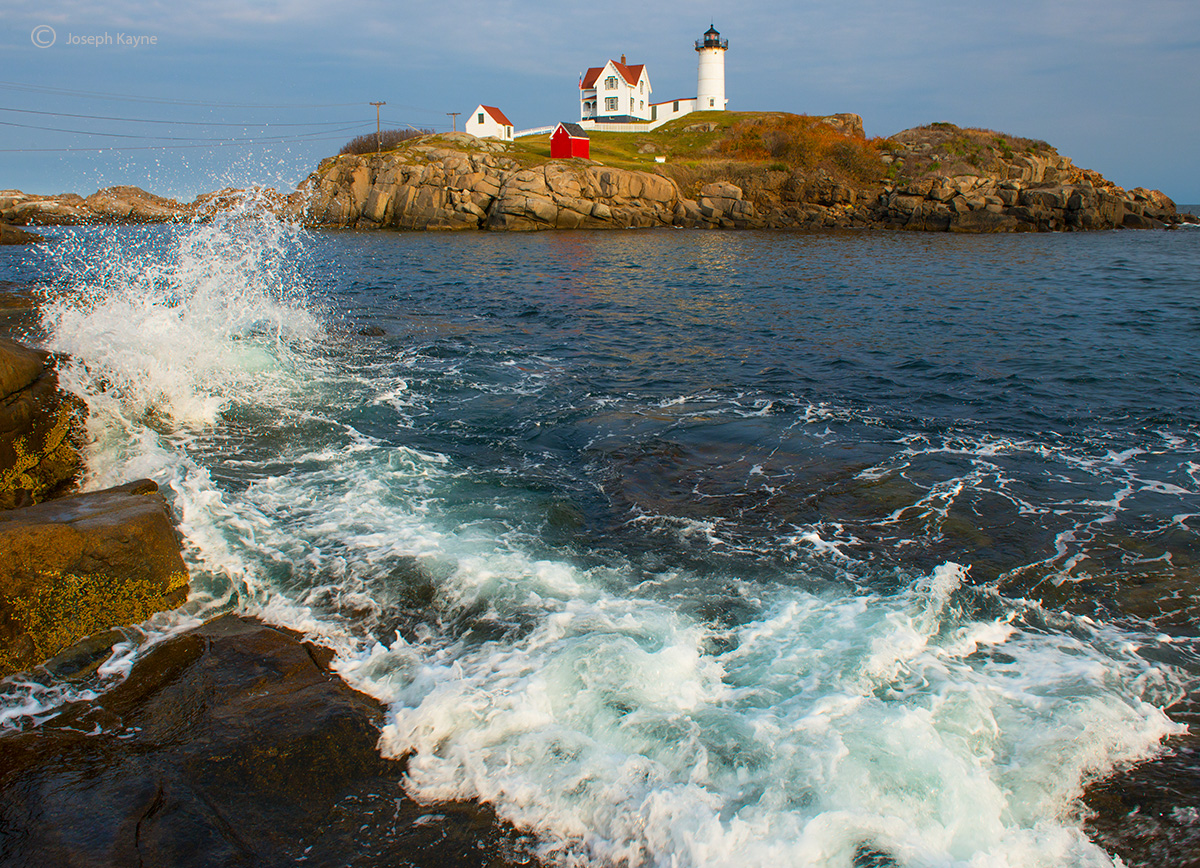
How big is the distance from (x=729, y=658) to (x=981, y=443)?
6577 millimetres

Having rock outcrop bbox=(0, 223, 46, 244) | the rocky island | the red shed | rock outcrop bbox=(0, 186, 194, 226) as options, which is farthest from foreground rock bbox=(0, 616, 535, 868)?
rock outcrop bbox=(0, 186, 194, 226)

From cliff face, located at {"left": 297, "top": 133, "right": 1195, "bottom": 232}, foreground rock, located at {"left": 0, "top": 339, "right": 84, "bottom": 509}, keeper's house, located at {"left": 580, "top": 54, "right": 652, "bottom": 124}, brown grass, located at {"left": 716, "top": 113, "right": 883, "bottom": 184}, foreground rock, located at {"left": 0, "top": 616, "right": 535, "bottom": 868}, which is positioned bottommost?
foreground rock, located at {"left": 0, "top": 616, "right": 535, "bottom": 868}

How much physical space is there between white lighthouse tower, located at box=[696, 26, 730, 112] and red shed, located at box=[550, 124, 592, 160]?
29.2 m

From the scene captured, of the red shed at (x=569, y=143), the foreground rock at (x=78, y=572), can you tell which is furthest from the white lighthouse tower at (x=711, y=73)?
the foreground rock at (x=78, y=572)

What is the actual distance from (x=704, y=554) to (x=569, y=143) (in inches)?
2538

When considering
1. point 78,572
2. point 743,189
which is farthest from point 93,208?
point 78,572

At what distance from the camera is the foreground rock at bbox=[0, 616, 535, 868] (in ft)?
11.2

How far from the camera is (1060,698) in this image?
477cm

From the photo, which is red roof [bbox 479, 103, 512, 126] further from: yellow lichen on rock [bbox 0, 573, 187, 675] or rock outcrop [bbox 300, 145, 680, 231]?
yellow lichen on rock [bbox 0, 573, 187, 675]

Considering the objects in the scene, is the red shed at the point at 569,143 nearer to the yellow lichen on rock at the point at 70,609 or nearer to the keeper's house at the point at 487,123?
the keeper's house at the point at 487,123

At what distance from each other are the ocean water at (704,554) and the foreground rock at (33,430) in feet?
1.47

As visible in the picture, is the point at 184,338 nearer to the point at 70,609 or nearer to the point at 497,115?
the point at 70,609

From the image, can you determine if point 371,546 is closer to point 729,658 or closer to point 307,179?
point 729,658

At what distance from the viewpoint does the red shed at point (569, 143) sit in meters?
64.1
